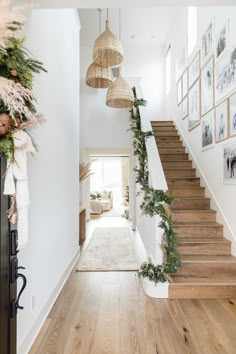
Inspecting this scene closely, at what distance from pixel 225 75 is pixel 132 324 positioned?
11.4 ft

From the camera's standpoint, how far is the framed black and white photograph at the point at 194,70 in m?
4.91

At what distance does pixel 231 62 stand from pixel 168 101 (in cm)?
439

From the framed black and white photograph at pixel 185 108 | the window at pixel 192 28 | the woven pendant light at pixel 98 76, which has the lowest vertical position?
the framed black and white photograph at pixel 185 108

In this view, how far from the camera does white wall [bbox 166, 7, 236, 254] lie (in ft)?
11.5

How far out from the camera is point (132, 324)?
91.5 inches

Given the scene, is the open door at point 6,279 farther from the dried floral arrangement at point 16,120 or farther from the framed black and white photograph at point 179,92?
the framed black and white photograph at point 179,92

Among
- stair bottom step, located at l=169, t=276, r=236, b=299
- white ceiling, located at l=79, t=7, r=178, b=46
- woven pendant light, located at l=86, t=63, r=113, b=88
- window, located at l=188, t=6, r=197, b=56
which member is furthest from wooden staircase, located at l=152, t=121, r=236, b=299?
white ceiling, located at l=79, t=7, r=178, b=46

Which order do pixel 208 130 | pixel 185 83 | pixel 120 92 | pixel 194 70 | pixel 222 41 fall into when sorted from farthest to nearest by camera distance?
1. pixel 185 83
2. pixel 194 70
3. pixel 120 92
4. pixel 208 130
5. pixel 222 41

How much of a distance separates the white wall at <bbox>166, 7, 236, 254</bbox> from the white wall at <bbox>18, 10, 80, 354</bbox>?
233cm

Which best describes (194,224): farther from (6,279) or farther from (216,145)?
(6,279)

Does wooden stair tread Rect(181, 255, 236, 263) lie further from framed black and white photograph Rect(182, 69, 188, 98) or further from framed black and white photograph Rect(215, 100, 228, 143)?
framed black and white photograph Rect(182, 69, 188, 98)

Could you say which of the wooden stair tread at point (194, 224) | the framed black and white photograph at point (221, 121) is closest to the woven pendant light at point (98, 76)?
the framed black and white photograph at point (221, 121)

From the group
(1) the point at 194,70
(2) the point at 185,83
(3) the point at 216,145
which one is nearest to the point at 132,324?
(3) the point at 216,145

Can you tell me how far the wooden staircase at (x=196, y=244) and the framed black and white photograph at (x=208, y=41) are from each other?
2049mm
